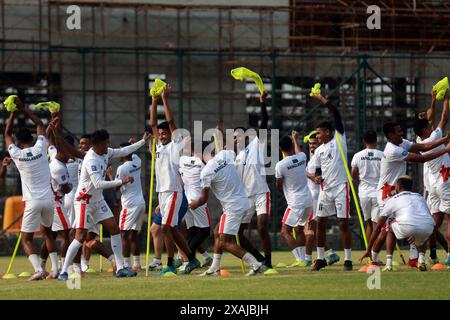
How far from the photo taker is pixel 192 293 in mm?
16172

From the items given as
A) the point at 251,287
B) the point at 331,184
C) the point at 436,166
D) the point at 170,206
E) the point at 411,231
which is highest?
the point at 436,166

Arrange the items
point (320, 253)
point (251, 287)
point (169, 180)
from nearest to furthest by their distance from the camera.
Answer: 1. point (251, 287)
2. point (169, 180)
3. point (320, 253)

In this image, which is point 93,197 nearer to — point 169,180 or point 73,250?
point 73,250

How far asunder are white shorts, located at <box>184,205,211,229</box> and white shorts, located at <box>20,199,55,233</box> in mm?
3242

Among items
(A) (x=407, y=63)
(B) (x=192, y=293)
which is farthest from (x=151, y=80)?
(B) (x=192, y=293)

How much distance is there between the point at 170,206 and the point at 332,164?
3.00m

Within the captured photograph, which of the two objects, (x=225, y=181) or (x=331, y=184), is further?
(x=331, y=184)

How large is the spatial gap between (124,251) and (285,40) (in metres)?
24.4

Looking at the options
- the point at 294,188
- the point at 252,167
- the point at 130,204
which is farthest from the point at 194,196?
the point at 252,167

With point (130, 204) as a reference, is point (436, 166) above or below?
above

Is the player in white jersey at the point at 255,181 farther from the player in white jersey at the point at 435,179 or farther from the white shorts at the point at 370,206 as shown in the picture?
the player in white jersey at the point at 435,179

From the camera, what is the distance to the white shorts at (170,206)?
20.4 meters

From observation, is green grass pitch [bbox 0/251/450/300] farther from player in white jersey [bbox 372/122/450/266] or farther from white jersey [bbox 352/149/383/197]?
white jersey [bbox 352/149/383/197]

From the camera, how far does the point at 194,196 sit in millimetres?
22906
